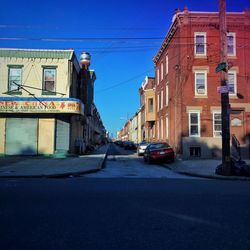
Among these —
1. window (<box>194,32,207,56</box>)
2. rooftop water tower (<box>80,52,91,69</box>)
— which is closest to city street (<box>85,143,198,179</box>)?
window (<box>194,32,207,56</box>)

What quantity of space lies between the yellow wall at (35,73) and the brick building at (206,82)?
9.61 meters

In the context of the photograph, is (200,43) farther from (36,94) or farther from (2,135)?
(2,135)

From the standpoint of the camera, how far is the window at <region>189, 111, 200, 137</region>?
90.6ft

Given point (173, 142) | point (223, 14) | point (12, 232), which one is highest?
point (223, 14)

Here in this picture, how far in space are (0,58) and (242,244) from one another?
25740mm

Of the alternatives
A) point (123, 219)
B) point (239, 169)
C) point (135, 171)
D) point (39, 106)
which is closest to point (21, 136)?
point (39, 106)

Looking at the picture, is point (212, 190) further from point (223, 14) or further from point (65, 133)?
point (65, 133)

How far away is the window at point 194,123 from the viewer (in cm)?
2762

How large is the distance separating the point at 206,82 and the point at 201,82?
16.1 inches

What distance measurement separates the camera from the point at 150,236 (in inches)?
209

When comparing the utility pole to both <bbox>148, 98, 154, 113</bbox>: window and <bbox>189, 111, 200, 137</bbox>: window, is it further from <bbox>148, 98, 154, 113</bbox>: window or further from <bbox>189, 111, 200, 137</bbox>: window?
<bbox>148, 98, 154, 113</bbox>: window

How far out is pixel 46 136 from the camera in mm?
26422

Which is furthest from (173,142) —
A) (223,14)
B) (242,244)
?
(242,244)

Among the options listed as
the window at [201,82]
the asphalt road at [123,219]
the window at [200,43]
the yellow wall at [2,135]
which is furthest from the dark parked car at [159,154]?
the asphalt road at [123,219]
